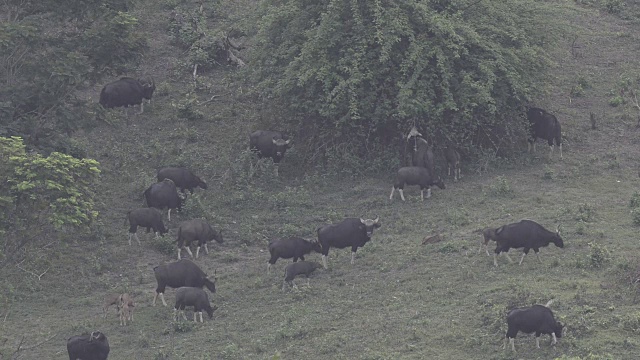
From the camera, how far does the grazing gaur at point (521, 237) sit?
2333 cm

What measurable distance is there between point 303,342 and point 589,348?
16.5 ft

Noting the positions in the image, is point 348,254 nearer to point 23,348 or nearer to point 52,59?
point 23,348

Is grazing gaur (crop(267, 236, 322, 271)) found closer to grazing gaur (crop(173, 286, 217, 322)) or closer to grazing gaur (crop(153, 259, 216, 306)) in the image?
grazing gaur (crop(153, 259, 216, 306))

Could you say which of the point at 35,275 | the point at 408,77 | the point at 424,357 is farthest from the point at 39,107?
the point at 424,357

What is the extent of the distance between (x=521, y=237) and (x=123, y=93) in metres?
13.4

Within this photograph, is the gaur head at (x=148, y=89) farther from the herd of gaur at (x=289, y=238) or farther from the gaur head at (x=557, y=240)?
the gaur head at (x=557, y=240)

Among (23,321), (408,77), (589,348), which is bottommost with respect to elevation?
(23,321)

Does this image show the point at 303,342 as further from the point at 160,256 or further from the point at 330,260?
the point at 160,256

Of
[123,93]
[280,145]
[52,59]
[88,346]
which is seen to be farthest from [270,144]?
[88,346]

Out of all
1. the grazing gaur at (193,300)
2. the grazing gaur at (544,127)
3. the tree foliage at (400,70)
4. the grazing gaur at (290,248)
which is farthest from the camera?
the grazing gaur at (544,127)

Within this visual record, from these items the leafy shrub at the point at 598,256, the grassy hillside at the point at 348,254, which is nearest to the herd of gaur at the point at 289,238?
the grassy hillside at the point at 348,254

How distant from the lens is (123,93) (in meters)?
32.3

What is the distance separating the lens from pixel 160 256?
26.1 m

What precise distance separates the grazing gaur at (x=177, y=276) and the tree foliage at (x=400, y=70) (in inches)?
267
